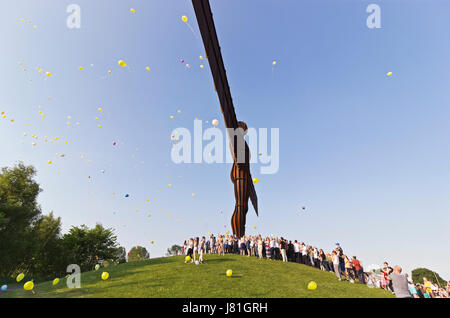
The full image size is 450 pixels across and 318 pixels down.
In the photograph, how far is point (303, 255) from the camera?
1625cm

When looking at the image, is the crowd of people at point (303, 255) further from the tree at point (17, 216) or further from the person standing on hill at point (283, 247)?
the tree at point (17, 216)

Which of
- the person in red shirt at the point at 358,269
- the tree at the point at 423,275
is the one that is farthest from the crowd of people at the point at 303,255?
the tree at the point at 423,275

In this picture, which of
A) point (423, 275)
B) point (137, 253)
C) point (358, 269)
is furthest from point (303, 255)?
point (137, 253)

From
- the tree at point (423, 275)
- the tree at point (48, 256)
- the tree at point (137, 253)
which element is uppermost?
the tree at point (48, 256)

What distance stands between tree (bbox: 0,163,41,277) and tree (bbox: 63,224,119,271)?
5493mm

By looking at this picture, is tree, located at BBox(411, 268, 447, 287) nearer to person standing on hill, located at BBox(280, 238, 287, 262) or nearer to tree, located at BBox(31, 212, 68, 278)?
person standing on hill, located at BBox(280, 238, 287, 262)

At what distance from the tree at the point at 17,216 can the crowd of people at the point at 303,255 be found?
980 inches

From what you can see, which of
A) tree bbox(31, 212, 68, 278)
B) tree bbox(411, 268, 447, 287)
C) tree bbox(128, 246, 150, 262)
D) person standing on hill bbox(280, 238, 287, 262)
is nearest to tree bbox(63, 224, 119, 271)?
tree bbox(31, 212, 68, 278)

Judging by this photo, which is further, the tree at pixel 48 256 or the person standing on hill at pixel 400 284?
the tree at pixel 48 256

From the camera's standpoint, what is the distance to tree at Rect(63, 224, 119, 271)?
3647 centimetres

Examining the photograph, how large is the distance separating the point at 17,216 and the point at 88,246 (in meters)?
14.0

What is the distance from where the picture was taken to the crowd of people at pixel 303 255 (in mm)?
11758

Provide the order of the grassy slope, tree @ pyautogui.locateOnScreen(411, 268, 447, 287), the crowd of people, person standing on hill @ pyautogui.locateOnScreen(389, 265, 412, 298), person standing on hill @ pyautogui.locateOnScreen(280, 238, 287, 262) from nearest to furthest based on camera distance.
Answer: person standing on hill @ pyautogui.locateOnScreen(389, 265, 412, 298), the grassy slope, the crowd of people, person standing on hill @ pyautogui.locateOnScreen(280, 238, 287, 262), tree @ pyautogui.locateOnScreen(411, 268, 447, 287)
